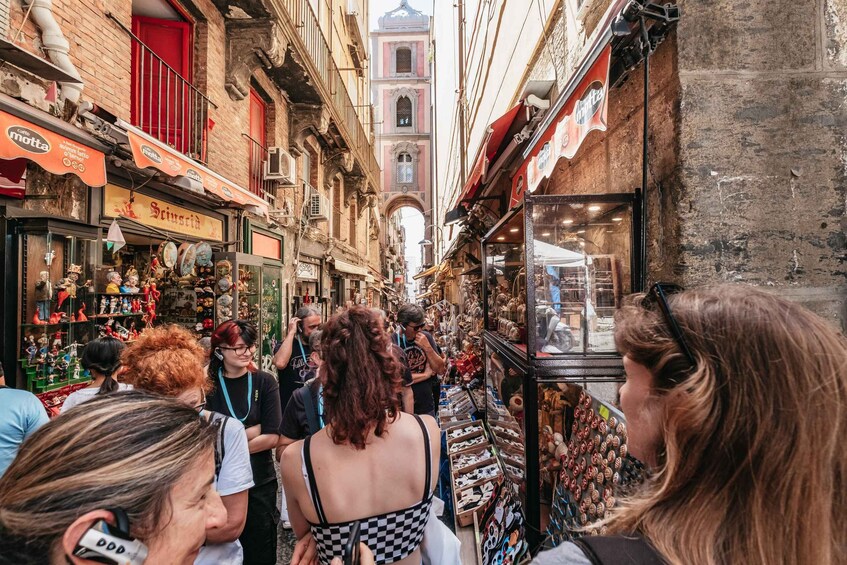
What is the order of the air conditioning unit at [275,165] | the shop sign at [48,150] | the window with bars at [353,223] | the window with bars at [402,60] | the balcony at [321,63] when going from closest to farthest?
the shop sign at [48,150] < the air conditioning unit at [275,165] < the balcony at [321,63] < the window with bars at [353,223] < the window with bars at [402,60]

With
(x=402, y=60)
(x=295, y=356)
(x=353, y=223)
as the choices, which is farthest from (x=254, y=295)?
(x=402, y=60)

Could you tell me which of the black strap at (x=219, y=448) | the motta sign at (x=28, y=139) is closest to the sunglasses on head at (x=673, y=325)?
the black strap at (x=219, y=448)

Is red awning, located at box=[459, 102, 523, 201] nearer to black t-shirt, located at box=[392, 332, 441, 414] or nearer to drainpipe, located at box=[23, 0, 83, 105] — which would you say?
black t-shirt, located at box=[392, 332, 441, 414]

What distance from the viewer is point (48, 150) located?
3154 mm

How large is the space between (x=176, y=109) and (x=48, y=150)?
10.5ft

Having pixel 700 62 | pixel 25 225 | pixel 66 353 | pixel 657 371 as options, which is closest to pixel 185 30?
pixel 25 225

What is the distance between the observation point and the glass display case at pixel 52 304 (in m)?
3.46

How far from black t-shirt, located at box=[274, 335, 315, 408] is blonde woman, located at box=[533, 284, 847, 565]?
378 centimetres

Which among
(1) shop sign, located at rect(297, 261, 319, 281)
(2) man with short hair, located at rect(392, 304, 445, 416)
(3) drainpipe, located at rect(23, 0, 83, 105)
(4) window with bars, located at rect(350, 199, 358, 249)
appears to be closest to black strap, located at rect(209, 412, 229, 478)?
(2) man with short hair, located at rect(392, 304, 445, 416)

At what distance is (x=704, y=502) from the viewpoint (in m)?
0.67

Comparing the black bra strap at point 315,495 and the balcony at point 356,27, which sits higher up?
the balcony at point 356,27

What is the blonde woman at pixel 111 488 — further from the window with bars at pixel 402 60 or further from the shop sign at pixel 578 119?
the window with bars at pixel 402 60

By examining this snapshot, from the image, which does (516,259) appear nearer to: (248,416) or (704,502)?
(248,416)

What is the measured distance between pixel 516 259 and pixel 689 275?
5.97ft
